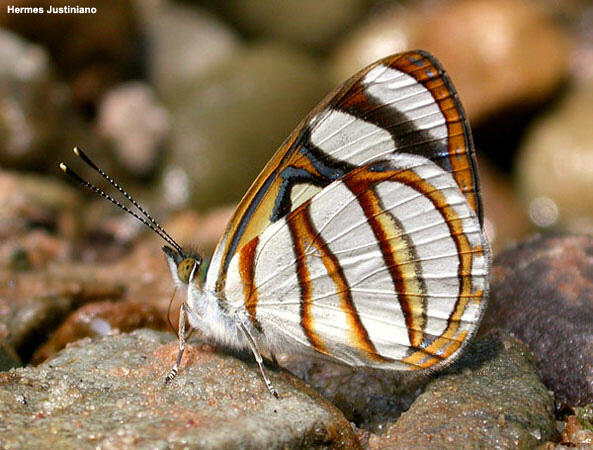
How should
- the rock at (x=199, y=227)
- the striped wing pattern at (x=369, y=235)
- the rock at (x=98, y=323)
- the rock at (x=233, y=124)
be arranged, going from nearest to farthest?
the striped wing pattern at (x=369, y=235), the rock at (x=98, y=323), the rock at (x=199, y=227), the rock at (x=233, y=124)

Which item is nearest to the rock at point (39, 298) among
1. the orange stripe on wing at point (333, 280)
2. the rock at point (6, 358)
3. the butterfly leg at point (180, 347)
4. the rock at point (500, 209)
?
the rock at point (6, 358)

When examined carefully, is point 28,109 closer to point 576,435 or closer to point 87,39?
point 87,39

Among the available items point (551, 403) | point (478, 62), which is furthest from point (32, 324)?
point (478, 62)

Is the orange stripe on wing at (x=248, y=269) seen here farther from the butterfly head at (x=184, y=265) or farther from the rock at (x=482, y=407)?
the rock at (x=482, y=407)

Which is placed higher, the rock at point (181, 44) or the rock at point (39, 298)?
the rock at point (181, 44)

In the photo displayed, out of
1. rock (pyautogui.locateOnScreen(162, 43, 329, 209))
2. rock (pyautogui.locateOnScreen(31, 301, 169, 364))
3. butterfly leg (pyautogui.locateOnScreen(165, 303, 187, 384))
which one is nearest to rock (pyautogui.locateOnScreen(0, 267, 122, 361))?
rock (pyautogui.locateOnScreen(31, 301, 169, 364))
